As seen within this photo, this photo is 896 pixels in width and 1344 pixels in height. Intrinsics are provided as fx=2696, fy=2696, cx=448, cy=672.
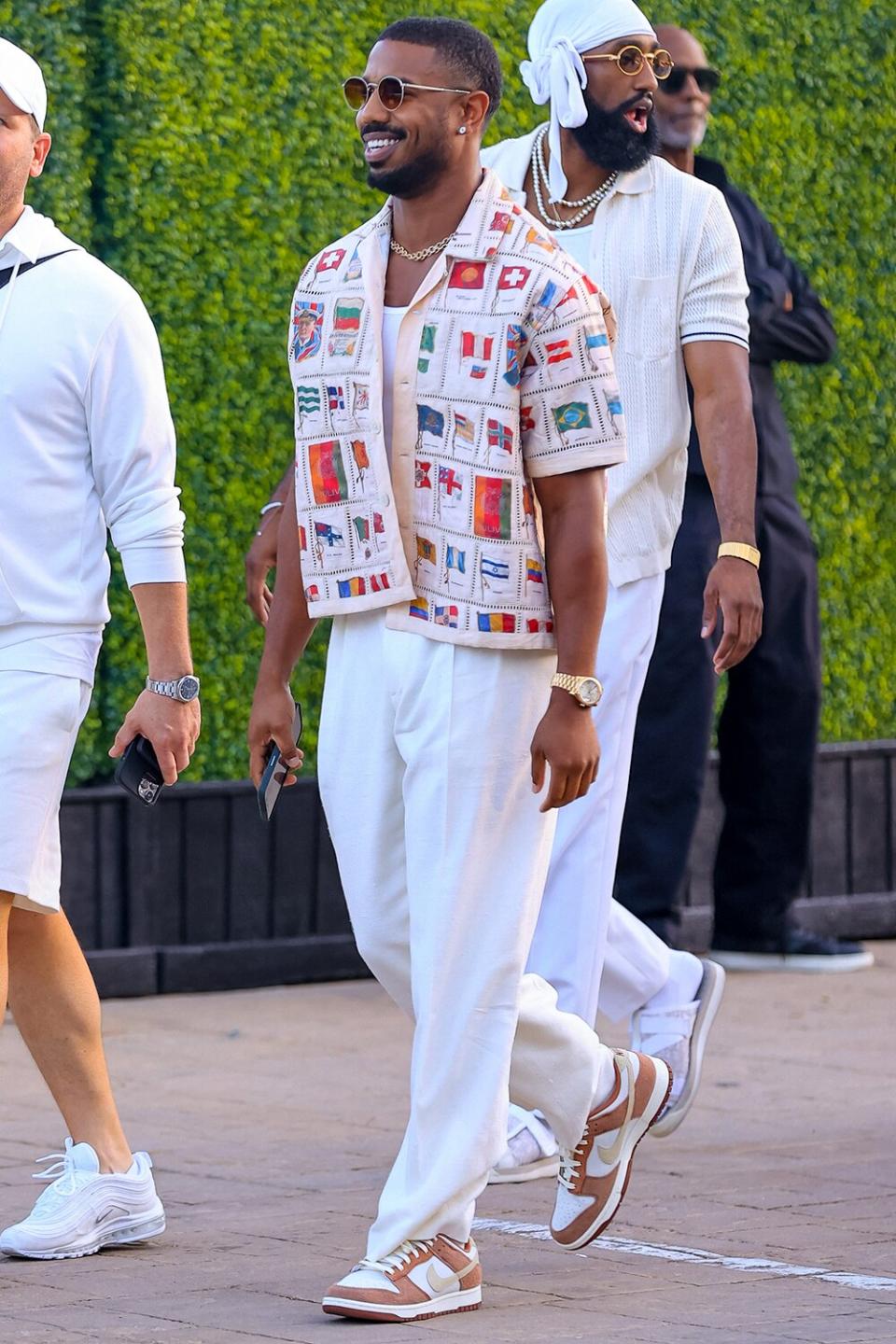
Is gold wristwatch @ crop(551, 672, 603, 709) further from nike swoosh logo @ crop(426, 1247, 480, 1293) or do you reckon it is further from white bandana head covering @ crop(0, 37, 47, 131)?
white bandana head covering @ crop(0, 37, 47, 131)

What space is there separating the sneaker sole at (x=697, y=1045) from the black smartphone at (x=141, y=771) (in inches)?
60.6

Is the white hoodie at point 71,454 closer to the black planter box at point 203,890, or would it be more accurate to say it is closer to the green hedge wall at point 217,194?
the green hedge wall at point 217,194

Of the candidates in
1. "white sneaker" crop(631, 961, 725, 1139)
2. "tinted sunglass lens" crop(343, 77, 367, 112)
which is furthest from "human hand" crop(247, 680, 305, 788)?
"white sneaker" crop(631, 961, 725, 1139)

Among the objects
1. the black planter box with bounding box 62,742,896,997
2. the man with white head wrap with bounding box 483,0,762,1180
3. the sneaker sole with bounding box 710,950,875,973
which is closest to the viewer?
the man with white head wrap with bounding box 483,0,762,1180

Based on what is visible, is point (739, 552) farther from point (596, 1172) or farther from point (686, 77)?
point (686, 77)

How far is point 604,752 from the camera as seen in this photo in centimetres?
530

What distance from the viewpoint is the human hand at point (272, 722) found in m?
4.40

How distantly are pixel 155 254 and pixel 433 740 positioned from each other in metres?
3.66

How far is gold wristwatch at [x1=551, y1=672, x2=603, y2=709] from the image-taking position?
4082 millimetres

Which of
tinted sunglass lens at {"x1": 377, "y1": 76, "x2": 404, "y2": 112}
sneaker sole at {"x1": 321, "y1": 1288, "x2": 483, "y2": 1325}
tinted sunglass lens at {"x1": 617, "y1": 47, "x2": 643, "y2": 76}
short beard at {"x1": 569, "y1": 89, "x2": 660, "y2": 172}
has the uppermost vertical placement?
tinted sunglass lens at {"x1": 617, "y1": 47, "x2": 643, "y2": 76}

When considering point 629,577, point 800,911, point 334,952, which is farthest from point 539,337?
point 800,911

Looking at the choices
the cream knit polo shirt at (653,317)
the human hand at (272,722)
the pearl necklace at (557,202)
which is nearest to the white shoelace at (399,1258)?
the human hand at (272,722)

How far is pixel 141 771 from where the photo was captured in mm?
4430

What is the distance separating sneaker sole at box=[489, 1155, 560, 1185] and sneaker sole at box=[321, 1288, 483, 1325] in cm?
112
